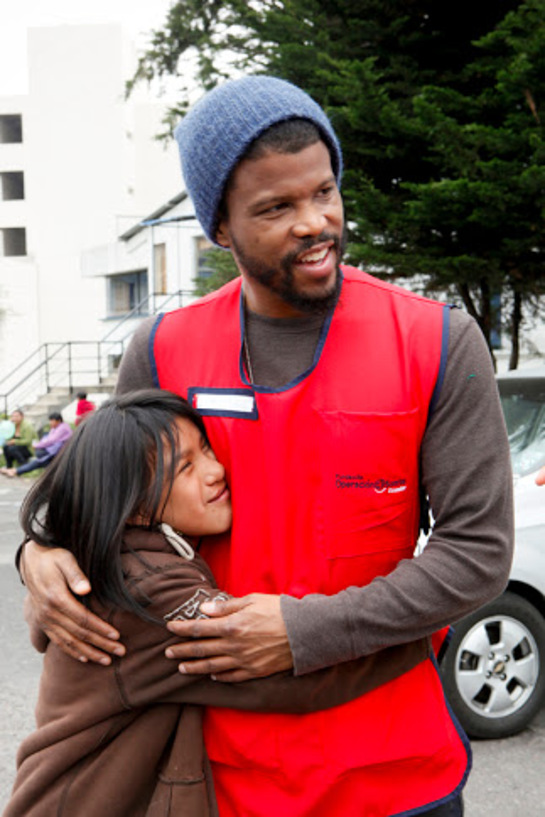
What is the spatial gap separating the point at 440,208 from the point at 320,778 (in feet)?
21.7

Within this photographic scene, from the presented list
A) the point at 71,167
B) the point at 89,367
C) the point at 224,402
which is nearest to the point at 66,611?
the point at 224,402

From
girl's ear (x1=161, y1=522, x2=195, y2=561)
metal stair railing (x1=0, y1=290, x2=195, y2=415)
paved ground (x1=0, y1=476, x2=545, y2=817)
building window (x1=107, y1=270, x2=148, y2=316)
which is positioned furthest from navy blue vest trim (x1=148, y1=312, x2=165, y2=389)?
building window (x1=107, y1=270, x2=148, y2=316)

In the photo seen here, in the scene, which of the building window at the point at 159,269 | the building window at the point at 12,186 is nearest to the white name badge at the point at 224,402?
the building window at the point at 159,269

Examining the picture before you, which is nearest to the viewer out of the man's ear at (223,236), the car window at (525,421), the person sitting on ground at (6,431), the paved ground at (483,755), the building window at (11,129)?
the man's ear at (223,236)

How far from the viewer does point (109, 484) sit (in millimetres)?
1637

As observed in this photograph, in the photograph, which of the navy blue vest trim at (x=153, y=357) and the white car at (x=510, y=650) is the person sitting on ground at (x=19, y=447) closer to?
the white car at (x=510, y=650)

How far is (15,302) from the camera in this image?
131 ft

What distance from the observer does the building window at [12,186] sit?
45188 mm

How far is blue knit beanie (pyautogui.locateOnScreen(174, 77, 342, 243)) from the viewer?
62.9 inches

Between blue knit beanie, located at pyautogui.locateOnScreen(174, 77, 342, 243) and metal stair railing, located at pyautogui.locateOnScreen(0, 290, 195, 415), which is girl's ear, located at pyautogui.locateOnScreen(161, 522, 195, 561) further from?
metal stair railing, located at pyautogui.locateOnScreen(0, 290, 195, 415)

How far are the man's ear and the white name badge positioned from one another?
32 cm

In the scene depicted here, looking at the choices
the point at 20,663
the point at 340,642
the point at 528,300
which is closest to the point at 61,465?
the point at 340,642

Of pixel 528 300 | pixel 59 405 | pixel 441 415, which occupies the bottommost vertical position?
pixel 59 405

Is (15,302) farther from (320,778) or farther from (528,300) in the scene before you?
(320,778)
